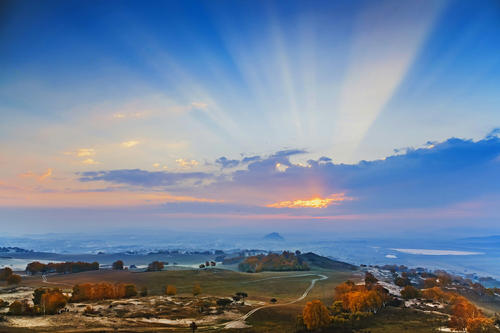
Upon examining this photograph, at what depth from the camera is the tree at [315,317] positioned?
7344 centimetres

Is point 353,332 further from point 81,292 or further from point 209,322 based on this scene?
point 81,292

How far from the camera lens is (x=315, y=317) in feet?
243

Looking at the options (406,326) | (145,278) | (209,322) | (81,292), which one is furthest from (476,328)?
(145,278)

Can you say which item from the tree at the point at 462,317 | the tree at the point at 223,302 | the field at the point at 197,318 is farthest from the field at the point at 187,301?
the tree at the point at 462,317

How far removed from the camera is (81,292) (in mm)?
107688

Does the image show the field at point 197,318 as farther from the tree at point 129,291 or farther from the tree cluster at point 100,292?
the tree at point 129,291

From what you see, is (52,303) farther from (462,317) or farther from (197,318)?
(462,317)

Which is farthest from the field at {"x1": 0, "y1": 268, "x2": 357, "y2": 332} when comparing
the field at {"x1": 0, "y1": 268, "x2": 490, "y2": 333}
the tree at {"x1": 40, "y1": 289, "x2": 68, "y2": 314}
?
the tree at {"x1": 40, "y1": 289, "x2": 68, "y2": 314}

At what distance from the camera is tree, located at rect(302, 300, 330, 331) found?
241 feet

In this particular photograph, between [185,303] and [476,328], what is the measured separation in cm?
8004

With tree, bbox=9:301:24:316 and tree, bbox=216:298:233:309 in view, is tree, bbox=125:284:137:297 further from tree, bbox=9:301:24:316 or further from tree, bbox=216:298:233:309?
tree, bbox=9:301:24:316

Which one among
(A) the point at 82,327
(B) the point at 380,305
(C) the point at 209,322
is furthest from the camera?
(B) the point at 380,305

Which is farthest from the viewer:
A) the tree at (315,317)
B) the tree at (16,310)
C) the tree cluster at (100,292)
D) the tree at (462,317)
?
the tree cluster at (100,292)

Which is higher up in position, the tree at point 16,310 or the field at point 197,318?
the tree at point 16,310
